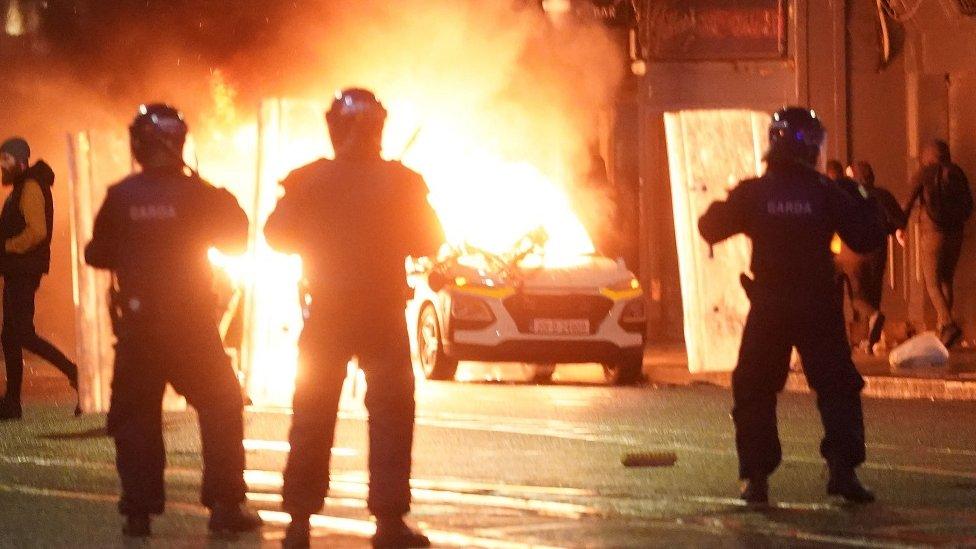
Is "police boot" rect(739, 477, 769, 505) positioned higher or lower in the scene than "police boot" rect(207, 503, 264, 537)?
lower

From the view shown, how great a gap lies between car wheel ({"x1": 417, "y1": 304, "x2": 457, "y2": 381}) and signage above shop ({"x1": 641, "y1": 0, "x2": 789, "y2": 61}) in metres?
6.84

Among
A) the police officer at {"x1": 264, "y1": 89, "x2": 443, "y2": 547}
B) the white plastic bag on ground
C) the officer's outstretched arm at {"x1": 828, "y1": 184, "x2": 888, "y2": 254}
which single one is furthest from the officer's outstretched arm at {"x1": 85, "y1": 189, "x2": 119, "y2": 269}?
the white plastic bag on ground

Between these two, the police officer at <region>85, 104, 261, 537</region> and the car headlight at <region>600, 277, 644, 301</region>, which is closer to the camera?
the police officer at <region>85, 104, 261, 537</region>

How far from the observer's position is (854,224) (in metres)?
10.1

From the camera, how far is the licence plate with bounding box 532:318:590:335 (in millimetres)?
18594

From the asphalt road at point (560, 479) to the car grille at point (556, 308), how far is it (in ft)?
Answer: 5.43

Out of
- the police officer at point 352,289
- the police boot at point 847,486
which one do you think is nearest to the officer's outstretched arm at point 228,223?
the police officer at point 352,289

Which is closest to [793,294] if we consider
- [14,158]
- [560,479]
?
[560,479]

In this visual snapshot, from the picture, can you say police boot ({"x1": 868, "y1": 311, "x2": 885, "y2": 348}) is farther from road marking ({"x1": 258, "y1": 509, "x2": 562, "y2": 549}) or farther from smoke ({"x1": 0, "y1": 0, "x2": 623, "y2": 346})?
road marking ({"x1": 258, "y1": 509, "x2": 562, "y2": 549})

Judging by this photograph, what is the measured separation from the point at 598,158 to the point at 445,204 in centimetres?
684

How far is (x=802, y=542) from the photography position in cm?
885

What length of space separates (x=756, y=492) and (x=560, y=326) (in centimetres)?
856

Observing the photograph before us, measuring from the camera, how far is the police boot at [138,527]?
9.34 meters

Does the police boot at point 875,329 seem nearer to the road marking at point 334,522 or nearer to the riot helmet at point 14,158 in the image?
the riot helmet at point 14,158
